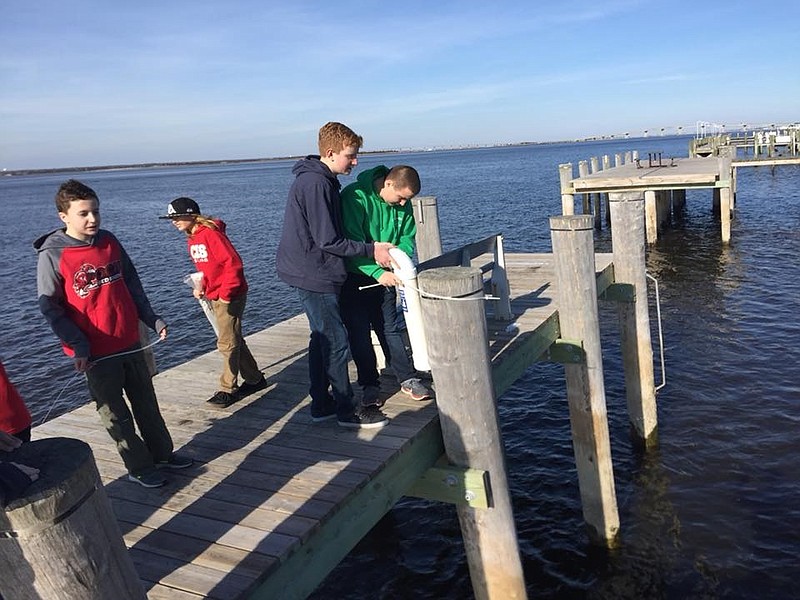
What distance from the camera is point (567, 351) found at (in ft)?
20.4

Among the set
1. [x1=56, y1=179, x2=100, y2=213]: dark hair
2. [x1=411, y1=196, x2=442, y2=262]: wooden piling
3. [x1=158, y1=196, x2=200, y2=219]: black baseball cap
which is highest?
[x1=56, y1=179, x2=100, y2=213]: dark hair

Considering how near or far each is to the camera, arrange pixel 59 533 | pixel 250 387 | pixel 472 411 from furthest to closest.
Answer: pixel 250 387 → pixel 472 411 → pixel 59 533

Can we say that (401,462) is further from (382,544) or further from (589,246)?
(382,544)

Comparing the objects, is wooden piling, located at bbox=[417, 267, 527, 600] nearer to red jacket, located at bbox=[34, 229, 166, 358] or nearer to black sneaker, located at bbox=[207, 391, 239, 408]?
red jacket, located at bbox=[34, 229, 166, 358]

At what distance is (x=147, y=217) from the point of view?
157 ft

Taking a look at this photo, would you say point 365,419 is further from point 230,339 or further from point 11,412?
point 11,412

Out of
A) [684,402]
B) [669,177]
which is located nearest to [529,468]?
[684,402]

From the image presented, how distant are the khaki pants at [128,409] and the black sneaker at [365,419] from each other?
1.29 m

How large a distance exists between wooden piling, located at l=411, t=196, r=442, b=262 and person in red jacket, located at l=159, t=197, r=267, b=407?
3082mm

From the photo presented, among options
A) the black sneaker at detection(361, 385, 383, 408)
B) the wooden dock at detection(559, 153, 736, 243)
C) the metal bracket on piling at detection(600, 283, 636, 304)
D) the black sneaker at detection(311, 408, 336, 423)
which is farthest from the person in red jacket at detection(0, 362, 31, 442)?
the wooden dock at detection(559, 153, 736, 243)

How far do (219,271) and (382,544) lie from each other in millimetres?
4047

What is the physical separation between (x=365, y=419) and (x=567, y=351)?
2.75 metres

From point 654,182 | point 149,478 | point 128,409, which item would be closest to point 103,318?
point 128,409

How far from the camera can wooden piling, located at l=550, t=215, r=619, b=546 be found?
5730 mm
